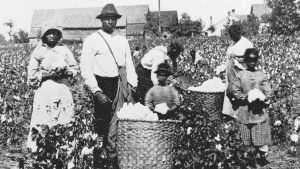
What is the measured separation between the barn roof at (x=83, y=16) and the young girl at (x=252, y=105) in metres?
60.4

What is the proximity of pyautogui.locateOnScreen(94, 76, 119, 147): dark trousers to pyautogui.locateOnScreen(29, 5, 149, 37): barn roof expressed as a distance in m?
60.6

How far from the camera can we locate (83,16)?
67.7m

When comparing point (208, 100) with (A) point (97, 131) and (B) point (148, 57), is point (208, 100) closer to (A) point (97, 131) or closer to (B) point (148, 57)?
(B) point (148, 57)

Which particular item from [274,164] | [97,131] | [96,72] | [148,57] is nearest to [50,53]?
[96,72]

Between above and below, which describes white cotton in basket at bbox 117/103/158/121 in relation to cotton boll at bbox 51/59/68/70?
below

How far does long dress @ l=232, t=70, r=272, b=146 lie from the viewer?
464 cm

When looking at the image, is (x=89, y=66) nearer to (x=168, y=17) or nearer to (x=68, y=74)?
(x=68, y=74)

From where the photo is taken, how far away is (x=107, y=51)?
4422 mm

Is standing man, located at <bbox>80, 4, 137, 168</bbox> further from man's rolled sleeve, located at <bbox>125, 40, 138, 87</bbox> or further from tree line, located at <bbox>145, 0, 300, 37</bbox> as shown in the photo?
tree line, located at <bbox>145, 0, 300, 37</bbox>

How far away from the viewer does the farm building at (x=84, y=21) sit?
6481 cm

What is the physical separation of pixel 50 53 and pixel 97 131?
94 centimetres

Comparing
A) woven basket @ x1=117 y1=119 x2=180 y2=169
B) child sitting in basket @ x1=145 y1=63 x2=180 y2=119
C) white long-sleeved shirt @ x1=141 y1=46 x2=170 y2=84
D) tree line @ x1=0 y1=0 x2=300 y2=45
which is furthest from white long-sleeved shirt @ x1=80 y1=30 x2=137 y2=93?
tree line @ x1=0 y1=0 x2=300 y2=45

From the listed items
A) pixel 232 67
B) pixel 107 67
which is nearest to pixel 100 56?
pixel 107 67

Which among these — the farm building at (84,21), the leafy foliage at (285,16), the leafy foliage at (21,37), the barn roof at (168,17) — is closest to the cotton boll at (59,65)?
the leafy foliage at (285,16)
